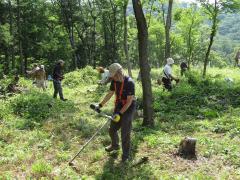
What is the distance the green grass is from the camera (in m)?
8.71

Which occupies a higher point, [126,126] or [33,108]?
[126,126]

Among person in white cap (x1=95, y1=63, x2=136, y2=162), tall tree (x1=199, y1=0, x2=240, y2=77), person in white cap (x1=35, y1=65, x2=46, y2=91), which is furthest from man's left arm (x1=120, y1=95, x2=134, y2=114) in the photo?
tall tree (x1=199, y1=0, x2=240, y2=77)

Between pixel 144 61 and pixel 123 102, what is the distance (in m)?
3.79

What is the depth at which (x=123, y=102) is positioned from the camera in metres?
9.04

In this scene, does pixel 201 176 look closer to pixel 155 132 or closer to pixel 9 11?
pixel 155 132

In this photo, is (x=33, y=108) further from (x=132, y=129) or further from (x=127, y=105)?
(x=127, y=105)

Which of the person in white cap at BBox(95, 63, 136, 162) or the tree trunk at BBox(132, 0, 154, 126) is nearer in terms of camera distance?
the person in white cap at BBox(95, 63, 136, 162)

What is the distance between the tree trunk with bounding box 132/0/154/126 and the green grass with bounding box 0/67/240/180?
0.55 m

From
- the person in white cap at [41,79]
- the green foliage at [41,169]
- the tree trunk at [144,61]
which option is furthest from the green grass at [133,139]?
the person in white cap at [41,79]

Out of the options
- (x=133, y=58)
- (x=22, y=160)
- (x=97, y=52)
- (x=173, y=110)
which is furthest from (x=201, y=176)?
(x=133, y=58)

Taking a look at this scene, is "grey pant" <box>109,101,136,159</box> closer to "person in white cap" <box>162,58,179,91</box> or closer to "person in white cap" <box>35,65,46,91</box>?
"person in white cap" <box>162,58,179,91</box>

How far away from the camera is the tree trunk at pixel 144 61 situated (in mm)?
12148

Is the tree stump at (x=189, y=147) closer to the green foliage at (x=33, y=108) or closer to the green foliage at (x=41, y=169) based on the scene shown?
the green foliage at (x=41, y=169)

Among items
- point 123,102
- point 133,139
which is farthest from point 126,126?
point 133,139
